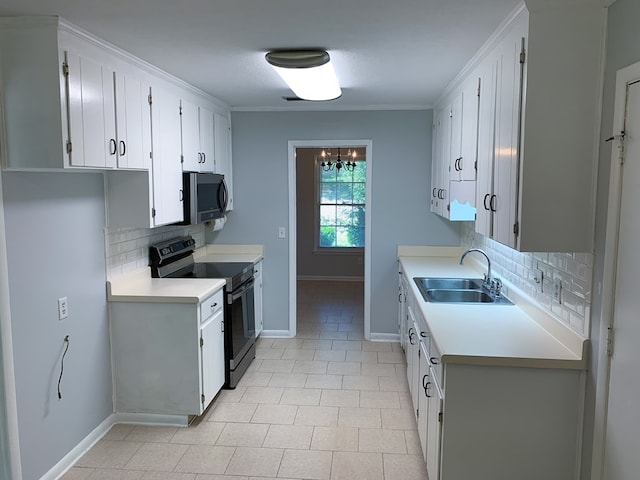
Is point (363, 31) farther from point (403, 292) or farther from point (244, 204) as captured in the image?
point (244, 204)

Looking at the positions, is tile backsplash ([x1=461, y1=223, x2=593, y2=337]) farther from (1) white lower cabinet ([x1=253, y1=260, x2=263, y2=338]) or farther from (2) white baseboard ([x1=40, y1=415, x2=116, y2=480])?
(2) white baseboard ([x1=40, y1=415, x2=116, y2=480])

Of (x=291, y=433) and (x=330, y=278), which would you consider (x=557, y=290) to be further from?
(x=330, y=278)

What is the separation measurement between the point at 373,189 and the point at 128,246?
2435 mm

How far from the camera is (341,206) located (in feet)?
27.3

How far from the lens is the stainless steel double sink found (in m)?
3.56

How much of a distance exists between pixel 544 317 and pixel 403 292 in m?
2.06

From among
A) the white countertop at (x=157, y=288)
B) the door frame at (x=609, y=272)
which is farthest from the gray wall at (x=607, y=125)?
the white countertop at (x=157, y=288)

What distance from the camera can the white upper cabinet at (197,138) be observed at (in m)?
3.92

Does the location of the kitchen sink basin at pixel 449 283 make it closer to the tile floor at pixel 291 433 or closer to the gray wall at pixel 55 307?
the tile floor at pixel 291 433

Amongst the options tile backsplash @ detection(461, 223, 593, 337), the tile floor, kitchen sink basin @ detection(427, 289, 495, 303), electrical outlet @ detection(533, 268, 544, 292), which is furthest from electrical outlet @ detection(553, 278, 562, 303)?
the tile floor

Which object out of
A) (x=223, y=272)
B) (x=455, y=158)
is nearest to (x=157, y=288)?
(x=223, y=272)

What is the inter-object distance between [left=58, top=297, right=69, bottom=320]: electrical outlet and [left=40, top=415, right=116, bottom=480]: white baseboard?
80 cm

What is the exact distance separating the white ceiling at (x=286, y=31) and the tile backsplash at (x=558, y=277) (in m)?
1.17

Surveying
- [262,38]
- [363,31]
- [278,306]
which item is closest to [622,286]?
[363,31]
